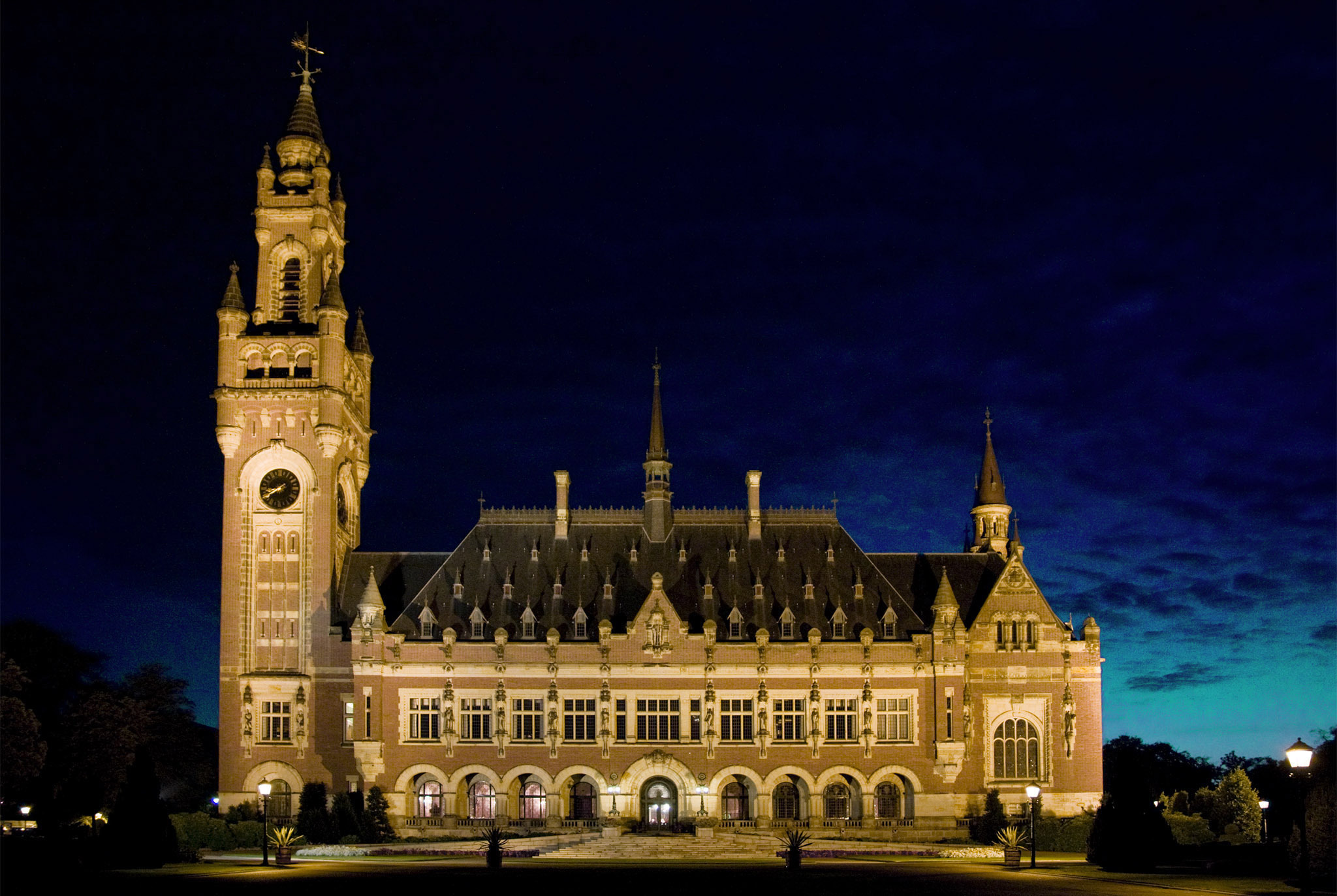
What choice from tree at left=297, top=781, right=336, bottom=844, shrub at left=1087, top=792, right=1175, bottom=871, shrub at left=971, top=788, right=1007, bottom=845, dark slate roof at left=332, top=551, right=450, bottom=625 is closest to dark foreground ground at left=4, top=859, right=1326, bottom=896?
shrub at left=1087, top=792, right=1175, bottom=871

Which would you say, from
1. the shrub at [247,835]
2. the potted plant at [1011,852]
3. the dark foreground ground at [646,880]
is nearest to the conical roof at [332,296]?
the shrub at [247,835]

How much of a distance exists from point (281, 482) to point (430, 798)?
21.5 metres

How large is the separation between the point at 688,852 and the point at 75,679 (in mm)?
59972

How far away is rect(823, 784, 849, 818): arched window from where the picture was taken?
9362 cm

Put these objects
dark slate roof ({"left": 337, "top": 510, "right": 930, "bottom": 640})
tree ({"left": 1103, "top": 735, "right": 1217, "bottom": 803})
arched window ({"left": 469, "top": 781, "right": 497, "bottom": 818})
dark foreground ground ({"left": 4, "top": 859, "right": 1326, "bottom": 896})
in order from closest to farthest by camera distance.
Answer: dark foreground ground ({"left": 4, "top": 859, "right": 1326, "bottom": 896}), arched window ({"left": 469, "top": 781, "right": 497, "bottom": 818}), dark slate roof ({"left": 337, "top": 510, "right": 930, "bottom": 640}), tree ({"left": 1103, "top": 735, "right": 1217, "bottom": 803})

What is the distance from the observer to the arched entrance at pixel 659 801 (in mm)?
93812

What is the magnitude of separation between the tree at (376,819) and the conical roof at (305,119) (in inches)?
1722

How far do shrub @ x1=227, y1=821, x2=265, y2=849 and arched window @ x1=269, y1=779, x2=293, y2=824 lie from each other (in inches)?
398

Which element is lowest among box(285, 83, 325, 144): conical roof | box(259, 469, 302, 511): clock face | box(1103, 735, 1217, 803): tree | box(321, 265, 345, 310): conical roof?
box(1103, 735, 1217, 803): tree

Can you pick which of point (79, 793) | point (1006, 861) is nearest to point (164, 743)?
point (79, 793)

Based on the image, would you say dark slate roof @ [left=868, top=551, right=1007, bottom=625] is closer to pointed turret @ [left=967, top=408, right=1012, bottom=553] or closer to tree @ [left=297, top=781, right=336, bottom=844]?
pointed turret @ [left=967, top=408, right=1012, bottom=553]

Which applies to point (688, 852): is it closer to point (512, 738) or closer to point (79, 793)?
point (512, 738)

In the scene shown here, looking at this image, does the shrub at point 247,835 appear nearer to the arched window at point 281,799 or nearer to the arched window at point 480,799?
the arched window at point 281,799

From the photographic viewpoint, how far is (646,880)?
5319cm
